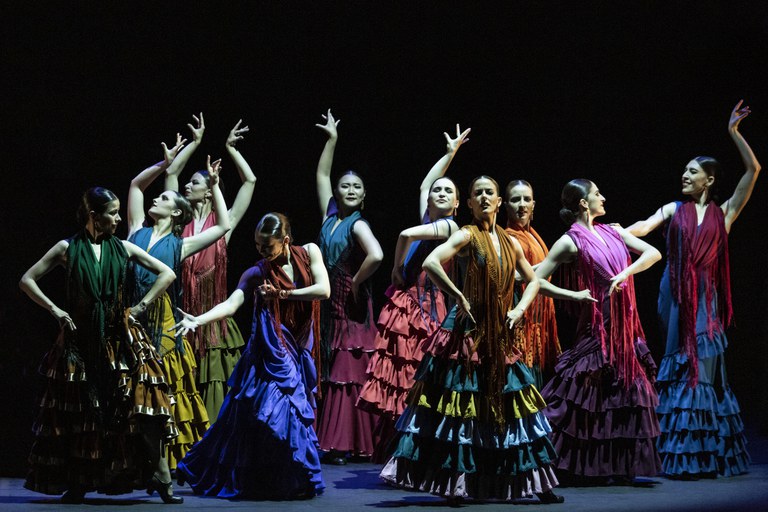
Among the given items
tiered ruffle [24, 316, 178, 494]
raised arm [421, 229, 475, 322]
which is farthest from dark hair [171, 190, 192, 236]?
raised arm [421, 229, 475, 322]

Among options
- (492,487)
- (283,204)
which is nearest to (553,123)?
(283,204)

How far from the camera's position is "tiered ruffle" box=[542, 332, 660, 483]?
A: 5.17 metres

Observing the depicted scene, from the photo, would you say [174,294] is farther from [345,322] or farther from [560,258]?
[560,258]

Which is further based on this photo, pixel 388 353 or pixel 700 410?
pixel 388 353

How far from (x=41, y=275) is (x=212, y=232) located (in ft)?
3.19

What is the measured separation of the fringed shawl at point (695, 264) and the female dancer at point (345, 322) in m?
1.56

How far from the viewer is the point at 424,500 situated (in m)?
4.82

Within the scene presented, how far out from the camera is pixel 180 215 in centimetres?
564

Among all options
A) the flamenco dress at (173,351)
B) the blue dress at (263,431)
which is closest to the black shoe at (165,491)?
the blue dress at (263,431)

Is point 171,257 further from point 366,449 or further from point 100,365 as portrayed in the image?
point 366,449

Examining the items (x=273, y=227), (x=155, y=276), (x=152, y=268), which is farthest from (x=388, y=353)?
(x=152, y=268)

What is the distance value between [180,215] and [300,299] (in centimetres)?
104

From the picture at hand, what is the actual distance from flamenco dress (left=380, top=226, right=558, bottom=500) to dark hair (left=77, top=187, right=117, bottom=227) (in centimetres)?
153

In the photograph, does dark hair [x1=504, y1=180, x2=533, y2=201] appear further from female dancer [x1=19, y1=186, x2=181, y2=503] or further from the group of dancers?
female dancer [x1=19, y1=186, x2=181, y2=503]
